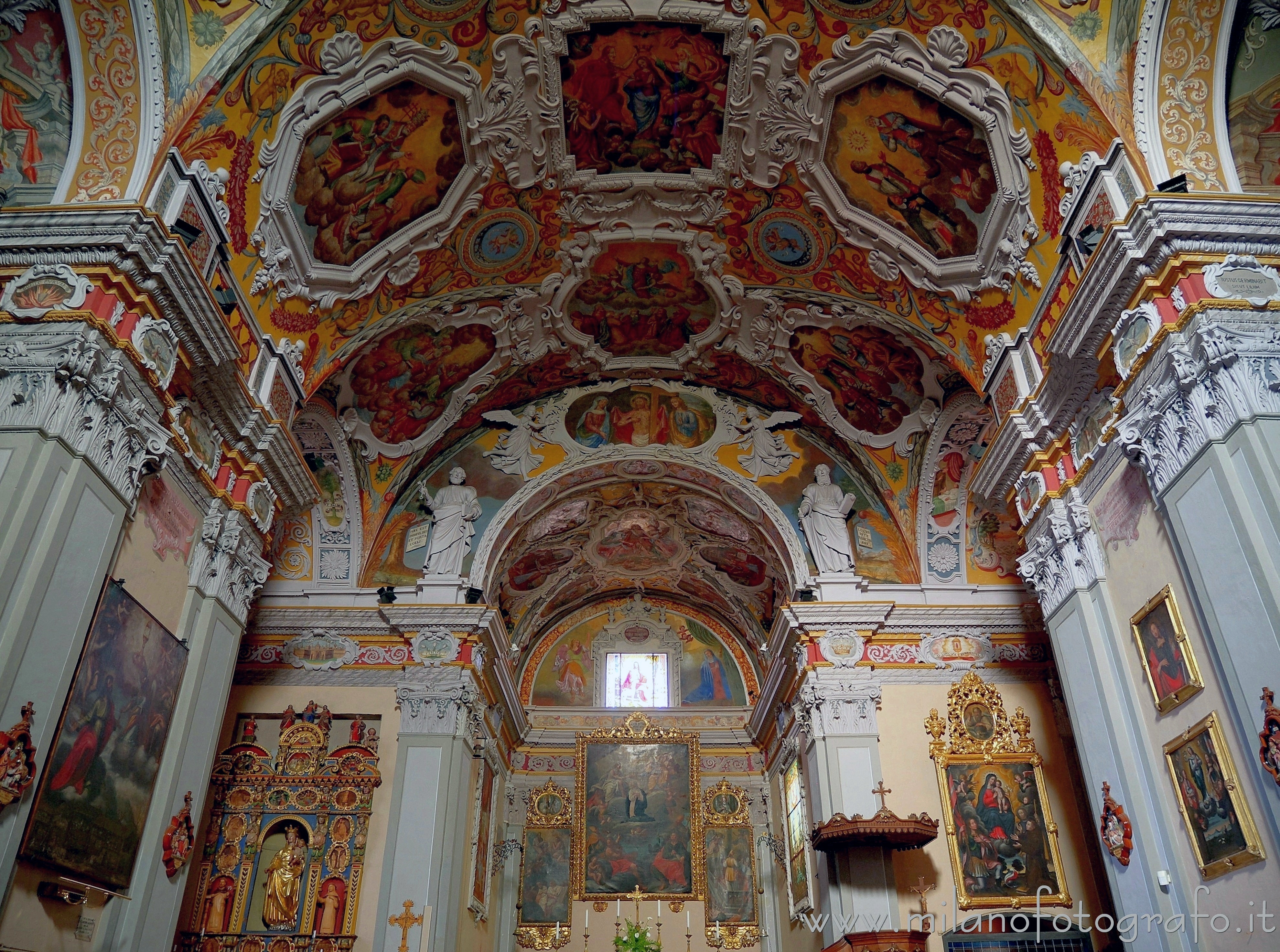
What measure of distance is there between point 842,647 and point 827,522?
1979 millimetres

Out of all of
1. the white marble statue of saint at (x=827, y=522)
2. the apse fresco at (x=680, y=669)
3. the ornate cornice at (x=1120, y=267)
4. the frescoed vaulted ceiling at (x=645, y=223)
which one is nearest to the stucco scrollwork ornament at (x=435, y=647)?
the frescoed vaulted ceiling at (x=645, y=223)

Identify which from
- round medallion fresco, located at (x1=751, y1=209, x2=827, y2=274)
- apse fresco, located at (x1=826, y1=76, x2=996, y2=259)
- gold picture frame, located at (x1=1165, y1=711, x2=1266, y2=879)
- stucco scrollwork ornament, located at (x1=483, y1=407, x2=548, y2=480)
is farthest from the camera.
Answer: stucco scrollwork ornament, located at (x1=483, y1=407, x2=548, y2=480)

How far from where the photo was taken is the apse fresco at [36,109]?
25.8 ft

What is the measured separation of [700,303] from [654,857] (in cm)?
1031

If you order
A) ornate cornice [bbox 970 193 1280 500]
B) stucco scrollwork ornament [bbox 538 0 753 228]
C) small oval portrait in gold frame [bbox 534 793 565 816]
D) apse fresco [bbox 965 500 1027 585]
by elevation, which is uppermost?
stucco scrollwork ornament [bbox 538 0 753 228]

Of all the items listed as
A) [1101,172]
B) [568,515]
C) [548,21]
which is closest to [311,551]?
[568,515]

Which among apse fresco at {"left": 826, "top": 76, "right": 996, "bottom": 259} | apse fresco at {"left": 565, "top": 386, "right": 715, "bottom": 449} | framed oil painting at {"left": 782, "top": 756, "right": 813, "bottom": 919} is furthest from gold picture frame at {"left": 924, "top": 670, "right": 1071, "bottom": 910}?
apse fresco at {"left": 826, "top": 76, "right": 996, "bottom": 259}

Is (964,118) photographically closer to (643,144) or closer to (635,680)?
(643,144)

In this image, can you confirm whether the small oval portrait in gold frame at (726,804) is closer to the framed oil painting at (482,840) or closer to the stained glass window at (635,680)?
the stained glass window at (635,680)

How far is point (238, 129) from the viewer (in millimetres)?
8914

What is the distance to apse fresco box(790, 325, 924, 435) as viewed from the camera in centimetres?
1317

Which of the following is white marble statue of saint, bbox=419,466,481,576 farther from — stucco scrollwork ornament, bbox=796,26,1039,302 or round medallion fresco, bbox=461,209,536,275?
stucco scrollwork ornament, bbox=796,26,1039,302

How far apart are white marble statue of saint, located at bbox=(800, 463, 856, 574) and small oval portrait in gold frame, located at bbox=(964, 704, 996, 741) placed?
2.52 m

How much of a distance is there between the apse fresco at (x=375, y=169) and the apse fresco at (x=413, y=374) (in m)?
2.02
